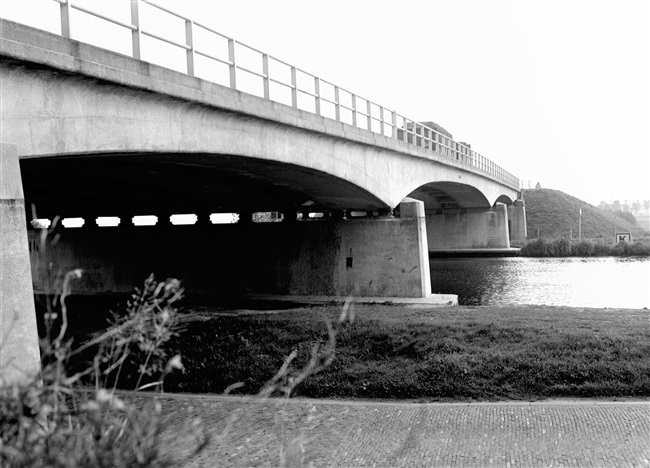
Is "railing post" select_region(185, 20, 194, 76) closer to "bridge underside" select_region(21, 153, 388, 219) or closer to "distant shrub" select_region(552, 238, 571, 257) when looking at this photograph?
"bridge underside" select_region(21, 153, 388, 219)

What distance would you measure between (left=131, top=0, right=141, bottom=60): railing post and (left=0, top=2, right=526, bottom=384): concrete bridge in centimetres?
4

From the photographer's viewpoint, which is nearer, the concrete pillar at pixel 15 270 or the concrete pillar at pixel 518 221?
the concrete pillar at pixel 15 270

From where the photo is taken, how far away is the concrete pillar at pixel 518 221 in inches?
2699

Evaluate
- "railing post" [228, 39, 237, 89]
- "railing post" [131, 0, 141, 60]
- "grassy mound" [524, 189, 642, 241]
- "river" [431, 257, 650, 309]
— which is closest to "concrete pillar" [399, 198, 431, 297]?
"river" [431, 257, 650, 309]

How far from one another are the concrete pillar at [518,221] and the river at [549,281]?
21.9m

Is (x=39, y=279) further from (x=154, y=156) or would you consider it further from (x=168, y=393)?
(x=168, y=393)

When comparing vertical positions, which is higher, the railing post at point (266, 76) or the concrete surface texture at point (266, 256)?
the railing post at point (266, 76)

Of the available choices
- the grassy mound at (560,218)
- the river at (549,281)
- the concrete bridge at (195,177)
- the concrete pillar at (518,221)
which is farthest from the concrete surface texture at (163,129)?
the grassy mound at (560,218)

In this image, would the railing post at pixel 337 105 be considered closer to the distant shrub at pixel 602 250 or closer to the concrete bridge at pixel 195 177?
the concrete bridge at pixel 195 177

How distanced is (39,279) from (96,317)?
1382 cm

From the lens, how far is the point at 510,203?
2768 inches

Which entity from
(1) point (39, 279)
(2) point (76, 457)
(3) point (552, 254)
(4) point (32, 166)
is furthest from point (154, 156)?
(3) point (552, 254)

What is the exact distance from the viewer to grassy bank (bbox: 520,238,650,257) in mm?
45906

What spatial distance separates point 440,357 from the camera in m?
10.7
